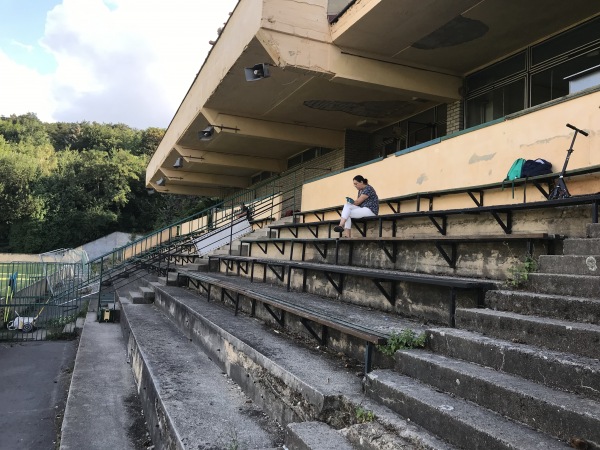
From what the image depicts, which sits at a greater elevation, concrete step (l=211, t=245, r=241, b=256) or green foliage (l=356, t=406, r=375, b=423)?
concrete step (l=211, t=245, r=241, b=256)

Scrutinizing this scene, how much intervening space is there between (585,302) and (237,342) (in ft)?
9.82

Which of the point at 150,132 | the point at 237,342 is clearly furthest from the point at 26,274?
the point at 150,132

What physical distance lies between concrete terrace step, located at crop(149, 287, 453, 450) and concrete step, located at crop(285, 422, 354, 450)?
0.20ft

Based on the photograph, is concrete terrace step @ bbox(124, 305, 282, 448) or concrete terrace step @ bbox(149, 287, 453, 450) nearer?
concrete terrace step @ bbox(149, 287, 453, 450)

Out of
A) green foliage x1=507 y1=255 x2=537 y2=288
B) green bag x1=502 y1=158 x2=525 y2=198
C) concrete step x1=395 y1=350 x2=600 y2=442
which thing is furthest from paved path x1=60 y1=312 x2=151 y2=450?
green bag x1=502 y1=158 x2=525 y2=198

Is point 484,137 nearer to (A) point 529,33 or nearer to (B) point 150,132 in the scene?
(A) point 529,33

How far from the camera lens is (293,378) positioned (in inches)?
127

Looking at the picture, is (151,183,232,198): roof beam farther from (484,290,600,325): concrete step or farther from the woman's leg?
(484,290,600,325): concrete step

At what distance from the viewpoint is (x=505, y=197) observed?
5.75 m

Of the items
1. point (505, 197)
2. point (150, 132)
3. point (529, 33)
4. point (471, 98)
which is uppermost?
point (150, 132)

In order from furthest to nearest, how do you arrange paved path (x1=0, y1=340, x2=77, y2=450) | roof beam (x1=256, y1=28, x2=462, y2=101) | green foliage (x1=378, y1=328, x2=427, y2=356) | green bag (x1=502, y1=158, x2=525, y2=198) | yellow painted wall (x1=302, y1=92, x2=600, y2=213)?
roof beam (x1=256, y1=28, x2=462, y2=101), green bag (x1=502, y1=158, x2=525, y2=198), paved path (x1=0, y1=340, x2=77, y2=450), yellow painted wall (x1=302, y1=92, x2=600, y2=213), green foliage (x1=378, y1=328, x2=427, y2=356)

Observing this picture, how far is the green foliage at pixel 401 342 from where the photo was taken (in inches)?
123

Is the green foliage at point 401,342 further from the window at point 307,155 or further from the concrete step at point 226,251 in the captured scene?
the window at point 307,155

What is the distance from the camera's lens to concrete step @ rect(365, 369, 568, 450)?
2000 millimetres
